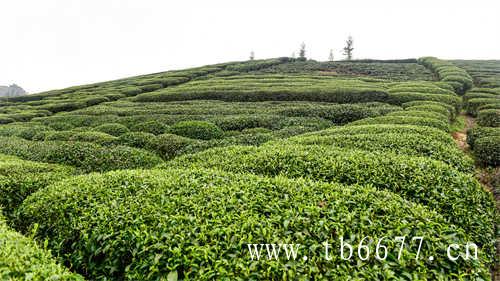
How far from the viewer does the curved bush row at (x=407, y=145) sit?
10.4 m

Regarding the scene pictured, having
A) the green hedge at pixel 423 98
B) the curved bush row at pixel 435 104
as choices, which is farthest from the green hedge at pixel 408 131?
the green hedge at pixel 423 98

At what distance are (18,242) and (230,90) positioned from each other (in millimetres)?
26700

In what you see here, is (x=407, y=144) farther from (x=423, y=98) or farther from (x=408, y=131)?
(x=423, y=98)

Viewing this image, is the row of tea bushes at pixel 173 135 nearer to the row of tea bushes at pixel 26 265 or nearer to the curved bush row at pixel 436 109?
the curved bush row at pixel 436 109

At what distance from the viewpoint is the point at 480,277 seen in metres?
5.11

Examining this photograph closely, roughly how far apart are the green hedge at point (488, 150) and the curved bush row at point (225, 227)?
841 centimetres

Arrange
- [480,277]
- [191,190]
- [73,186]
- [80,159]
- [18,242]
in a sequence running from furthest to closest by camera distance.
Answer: [80,159] → [73,186] → [191,190] → [18,242] → [480,277]

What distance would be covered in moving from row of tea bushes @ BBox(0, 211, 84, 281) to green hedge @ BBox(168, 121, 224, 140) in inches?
485

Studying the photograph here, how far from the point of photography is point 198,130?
17.9 metres

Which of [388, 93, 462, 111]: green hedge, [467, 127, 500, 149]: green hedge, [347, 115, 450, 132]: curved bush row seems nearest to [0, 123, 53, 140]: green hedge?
[347, 115, 450, 132]: curved bush row

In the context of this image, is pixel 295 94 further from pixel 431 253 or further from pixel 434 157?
pixel 431 253

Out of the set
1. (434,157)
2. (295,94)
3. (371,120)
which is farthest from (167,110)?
(434,157)

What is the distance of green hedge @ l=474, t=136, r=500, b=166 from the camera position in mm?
12560

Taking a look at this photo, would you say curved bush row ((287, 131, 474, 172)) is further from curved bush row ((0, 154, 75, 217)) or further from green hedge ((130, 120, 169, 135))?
green hedge ((130, 120, 169, 135))
